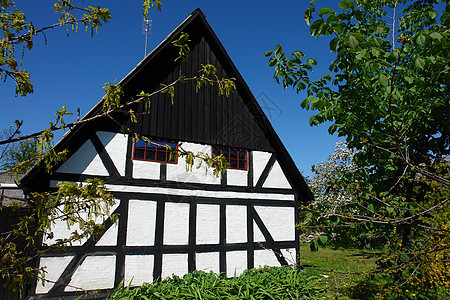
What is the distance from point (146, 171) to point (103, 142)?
1.24 metres

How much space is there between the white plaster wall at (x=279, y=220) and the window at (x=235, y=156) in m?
1.33

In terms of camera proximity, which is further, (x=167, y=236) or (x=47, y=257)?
(x=167, y=236)

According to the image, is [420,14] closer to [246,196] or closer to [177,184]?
[246,196]

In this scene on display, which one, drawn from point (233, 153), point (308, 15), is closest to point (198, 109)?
point (233, 153)

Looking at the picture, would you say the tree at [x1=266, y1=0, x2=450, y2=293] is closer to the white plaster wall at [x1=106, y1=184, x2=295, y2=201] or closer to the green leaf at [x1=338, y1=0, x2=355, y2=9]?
the green leaf at [x1=338, y1=0, x2=355, y2=9]

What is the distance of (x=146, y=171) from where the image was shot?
7.48m

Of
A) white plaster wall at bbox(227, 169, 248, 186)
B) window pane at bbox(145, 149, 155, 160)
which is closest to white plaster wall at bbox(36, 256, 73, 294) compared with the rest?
window pane at bbox(145, 149, 155, 160)

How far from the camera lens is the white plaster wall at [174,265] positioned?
7180mm

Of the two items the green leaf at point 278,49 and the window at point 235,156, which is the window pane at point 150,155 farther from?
the green leaf at point 278,49

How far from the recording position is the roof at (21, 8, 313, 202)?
763cm

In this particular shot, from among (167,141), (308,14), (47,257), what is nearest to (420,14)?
(308,14)

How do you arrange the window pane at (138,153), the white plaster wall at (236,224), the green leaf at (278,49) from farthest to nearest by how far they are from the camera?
the white plaster wall at (236,224) → the window pane at (138,153) → the green leaf at (278,49)

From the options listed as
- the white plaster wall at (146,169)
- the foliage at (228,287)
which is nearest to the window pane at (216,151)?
the white plaster wall at (146,169)

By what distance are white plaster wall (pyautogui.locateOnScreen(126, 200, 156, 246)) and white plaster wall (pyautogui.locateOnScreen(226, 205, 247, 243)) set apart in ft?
6.79
